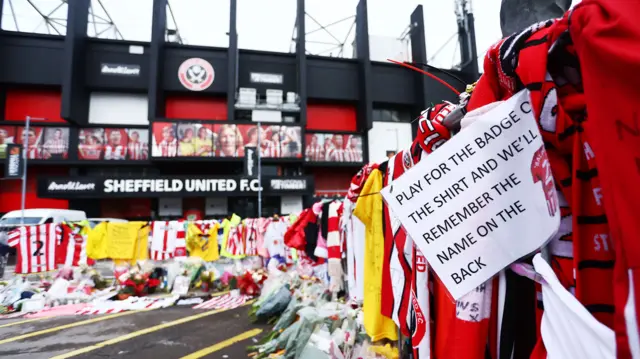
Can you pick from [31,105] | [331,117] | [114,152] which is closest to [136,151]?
[114,152]

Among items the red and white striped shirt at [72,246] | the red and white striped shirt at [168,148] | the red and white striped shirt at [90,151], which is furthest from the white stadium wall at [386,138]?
the red and white striped shirt at [72,246]

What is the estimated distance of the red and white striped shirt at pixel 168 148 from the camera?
19.2m

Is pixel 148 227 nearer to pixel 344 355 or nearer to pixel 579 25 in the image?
pixel 344 355

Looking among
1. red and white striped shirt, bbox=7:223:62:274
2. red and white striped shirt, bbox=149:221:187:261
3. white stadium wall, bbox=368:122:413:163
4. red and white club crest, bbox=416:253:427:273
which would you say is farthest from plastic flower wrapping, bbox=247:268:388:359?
white stadium wall, bbox=368:122:413:163

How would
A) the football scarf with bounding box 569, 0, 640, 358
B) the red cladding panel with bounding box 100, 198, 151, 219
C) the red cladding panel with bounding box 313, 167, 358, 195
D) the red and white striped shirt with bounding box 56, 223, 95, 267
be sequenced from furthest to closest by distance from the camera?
the red cladding panel with bounding box 313, 167, 358, 195 → the red cladding panel with bounding box 100, 198, 151, 219 → the red and white striped shirt with bounding box 56, 223, 95, 267 → the football scarf with bounding box 569, 0, 640, 358

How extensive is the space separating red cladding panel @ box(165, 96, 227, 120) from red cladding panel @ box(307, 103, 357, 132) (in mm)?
A: 6197

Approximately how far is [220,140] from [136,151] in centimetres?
504

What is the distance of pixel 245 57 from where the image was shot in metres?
22.5

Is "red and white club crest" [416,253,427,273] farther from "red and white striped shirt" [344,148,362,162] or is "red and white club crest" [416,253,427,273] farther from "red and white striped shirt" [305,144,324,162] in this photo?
"red and white striped shirt" [344,148,362,162]

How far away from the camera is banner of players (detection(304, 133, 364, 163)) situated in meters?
21.9

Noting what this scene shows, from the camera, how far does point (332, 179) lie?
23703 millimetres

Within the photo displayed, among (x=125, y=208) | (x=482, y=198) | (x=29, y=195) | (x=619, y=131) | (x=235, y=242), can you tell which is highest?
(x=29, y=195)

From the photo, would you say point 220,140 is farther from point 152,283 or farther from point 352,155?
point 152,283

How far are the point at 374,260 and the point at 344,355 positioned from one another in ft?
3.37
